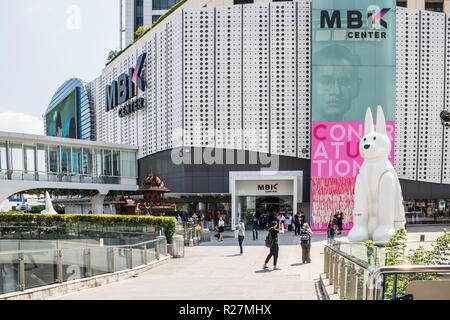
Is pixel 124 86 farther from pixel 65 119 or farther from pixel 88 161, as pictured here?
pixel 65 119

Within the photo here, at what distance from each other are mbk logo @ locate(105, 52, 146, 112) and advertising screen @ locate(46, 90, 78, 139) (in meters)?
9.65

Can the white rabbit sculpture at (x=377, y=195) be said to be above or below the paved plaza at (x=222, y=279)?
above

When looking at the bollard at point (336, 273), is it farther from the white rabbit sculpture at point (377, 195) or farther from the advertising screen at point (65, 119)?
the advertising screen at point (65, 119)

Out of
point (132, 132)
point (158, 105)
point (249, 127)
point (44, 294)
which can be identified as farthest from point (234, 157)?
point (44, 294)

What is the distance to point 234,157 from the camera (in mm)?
28266

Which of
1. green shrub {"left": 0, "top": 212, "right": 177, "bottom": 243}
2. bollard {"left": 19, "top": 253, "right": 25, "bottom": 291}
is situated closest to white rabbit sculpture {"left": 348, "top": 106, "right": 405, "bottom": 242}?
green shrub {"left": 0, "top": 212, "right": 177, "bottom": 243}

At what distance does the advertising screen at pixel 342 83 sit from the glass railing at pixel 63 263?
16487 mm

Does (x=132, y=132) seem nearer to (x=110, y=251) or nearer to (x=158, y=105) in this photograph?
(x=158, y=105)

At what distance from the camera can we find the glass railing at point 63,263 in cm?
797

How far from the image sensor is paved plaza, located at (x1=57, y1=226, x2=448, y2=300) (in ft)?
24.4

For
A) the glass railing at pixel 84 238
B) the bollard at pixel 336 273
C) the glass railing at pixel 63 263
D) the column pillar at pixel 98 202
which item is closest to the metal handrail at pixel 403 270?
the bollard at pixel 336 273

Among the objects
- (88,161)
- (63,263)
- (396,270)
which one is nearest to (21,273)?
(63,263)

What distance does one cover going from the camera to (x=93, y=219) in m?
20.9
